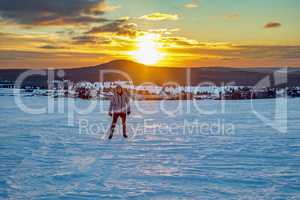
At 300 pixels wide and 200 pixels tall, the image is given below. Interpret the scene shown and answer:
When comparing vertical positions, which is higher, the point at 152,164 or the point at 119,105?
the point at 119,105

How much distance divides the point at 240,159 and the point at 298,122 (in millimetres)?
9037

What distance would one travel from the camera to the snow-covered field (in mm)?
6664

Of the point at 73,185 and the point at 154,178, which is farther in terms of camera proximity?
the point at 154,178

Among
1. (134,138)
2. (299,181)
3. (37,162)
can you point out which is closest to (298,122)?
(134,138)

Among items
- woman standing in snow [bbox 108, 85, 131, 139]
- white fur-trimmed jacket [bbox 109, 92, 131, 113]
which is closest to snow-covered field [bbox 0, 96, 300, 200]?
woman standing in snow [bbox 108, 85, 131, 139]

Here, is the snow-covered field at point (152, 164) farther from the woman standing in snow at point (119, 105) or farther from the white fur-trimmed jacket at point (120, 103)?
the white fur-trimmed jacket at point (120, 103)

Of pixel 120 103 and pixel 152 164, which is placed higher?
pixel 120 103

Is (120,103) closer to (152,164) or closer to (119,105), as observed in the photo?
(119,105)

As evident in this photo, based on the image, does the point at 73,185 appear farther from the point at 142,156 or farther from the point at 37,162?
the point at 142,156

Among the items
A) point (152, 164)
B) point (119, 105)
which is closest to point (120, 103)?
point (119, 105)

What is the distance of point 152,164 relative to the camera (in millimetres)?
8766

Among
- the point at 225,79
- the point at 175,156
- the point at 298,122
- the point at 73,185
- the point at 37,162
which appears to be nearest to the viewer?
the point at 73,185

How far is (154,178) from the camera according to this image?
754 centimetres

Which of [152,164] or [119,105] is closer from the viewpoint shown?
[152,164]
